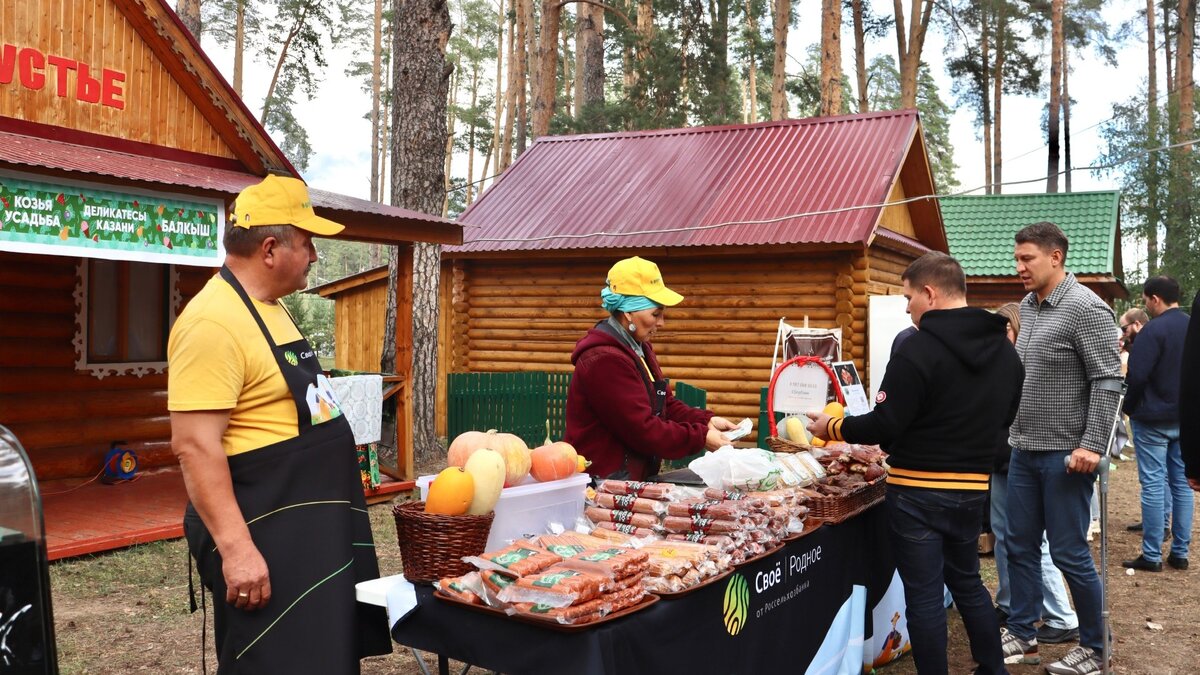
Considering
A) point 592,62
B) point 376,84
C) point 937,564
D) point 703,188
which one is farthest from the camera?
point 376,84

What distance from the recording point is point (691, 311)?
1448cm

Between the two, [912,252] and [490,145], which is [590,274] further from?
[490,145]

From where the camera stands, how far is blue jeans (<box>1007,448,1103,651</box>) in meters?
4.84

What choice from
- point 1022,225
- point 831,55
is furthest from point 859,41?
point 831,55

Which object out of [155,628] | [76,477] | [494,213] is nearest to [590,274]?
[494,213]

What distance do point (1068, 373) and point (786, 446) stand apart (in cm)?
158

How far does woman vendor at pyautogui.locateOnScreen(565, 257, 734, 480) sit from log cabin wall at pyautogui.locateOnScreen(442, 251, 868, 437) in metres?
9.61

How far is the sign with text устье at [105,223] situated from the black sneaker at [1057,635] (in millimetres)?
7067

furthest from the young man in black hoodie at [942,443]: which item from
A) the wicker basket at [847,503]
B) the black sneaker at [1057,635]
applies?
the black sneaker at [1057,635]

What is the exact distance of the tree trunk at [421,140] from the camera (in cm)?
1203

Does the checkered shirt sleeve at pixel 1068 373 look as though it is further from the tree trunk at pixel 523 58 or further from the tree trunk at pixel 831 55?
the tree trunk at pixel 523 58

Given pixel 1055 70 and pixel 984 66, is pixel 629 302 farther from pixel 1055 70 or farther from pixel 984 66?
pixel 984 66

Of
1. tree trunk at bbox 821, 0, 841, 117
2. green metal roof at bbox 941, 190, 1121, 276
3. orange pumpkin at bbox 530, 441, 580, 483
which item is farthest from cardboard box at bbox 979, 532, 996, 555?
green metal roof at bbox 941, 190, 1121, 276

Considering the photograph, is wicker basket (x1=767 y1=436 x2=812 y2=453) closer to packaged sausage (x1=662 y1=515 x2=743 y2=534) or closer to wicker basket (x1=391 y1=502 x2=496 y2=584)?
packaged sausage (x1=662 y1=515 x2=743 y2=534)
